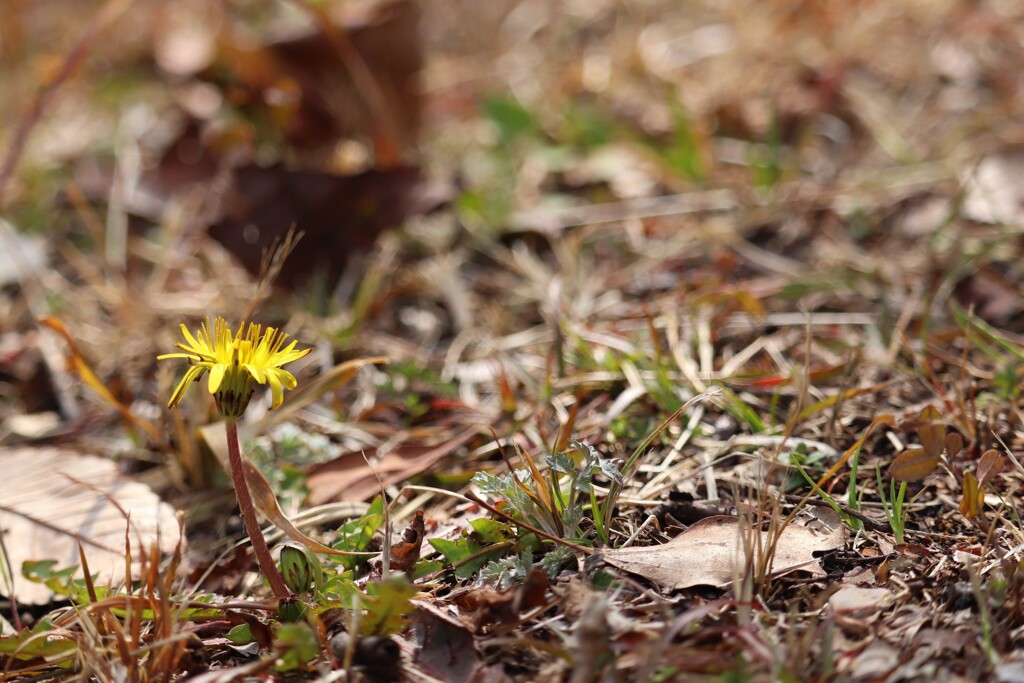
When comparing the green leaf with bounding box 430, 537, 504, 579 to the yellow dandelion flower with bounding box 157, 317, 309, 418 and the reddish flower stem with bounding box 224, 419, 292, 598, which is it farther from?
the yellow dandelion flower with bounding box 157, 317, 309, 418

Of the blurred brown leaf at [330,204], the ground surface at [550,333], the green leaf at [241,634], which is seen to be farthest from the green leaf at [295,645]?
the blurred brown leaf at [330,204]

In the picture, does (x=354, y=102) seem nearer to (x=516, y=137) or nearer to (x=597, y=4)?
(x=516, y=137)

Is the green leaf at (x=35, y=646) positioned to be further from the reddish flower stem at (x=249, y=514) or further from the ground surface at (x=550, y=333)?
the reddish flower stem at (x=249, y=514)

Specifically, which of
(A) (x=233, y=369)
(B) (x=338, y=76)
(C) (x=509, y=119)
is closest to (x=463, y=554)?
(A) (x=233, y=369)

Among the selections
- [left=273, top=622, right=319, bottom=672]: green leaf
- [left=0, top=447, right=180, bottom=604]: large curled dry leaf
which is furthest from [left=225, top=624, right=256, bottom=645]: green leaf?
[left=0, top=447, right=180, bottom=604]: large curled dry leaf

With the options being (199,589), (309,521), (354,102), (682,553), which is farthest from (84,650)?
(354,102)
